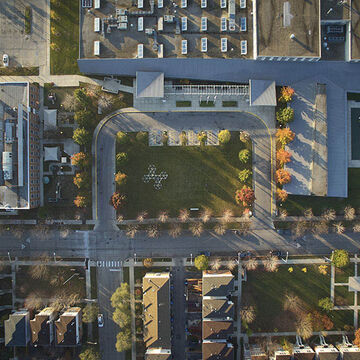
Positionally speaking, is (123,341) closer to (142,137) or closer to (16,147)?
(142,137)

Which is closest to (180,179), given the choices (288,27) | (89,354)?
(288,27)

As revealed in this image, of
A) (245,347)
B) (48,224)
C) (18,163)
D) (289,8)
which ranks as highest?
(289,8)

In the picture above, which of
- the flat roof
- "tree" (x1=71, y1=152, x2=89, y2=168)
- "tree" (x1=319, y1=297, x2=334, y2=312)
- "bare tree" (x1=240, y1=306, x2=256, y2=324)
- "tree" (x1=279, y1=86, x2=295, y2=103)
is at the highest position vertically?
the flat roof

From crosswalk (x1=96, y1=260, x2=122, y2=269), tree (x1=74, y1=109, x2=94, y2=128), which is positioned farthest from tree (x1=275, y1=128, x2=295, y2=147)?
crosswalk (x1=96, y1=260, x2=122, y2=269)

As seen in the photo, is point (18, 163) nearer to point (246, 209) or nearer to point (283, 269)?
point (246, 209)

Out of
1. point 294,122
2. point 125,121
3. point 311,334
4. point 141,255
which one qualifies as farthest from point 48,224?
point 311,334

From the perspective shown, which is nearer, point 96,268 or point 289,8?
point 289,8

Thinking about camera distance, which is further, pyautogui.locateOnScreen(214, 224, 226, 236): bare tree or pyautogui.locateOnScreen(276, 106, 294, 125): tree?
pyautogui.locateOnScreen(214, 224, 226, 236): bare tree

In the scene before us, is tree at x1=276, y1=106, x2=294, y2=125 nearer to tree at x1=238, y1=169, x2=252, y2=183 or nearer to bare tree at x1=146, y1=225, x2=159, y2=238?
tree at x1=238, y1=169, x2=252, y2=183
